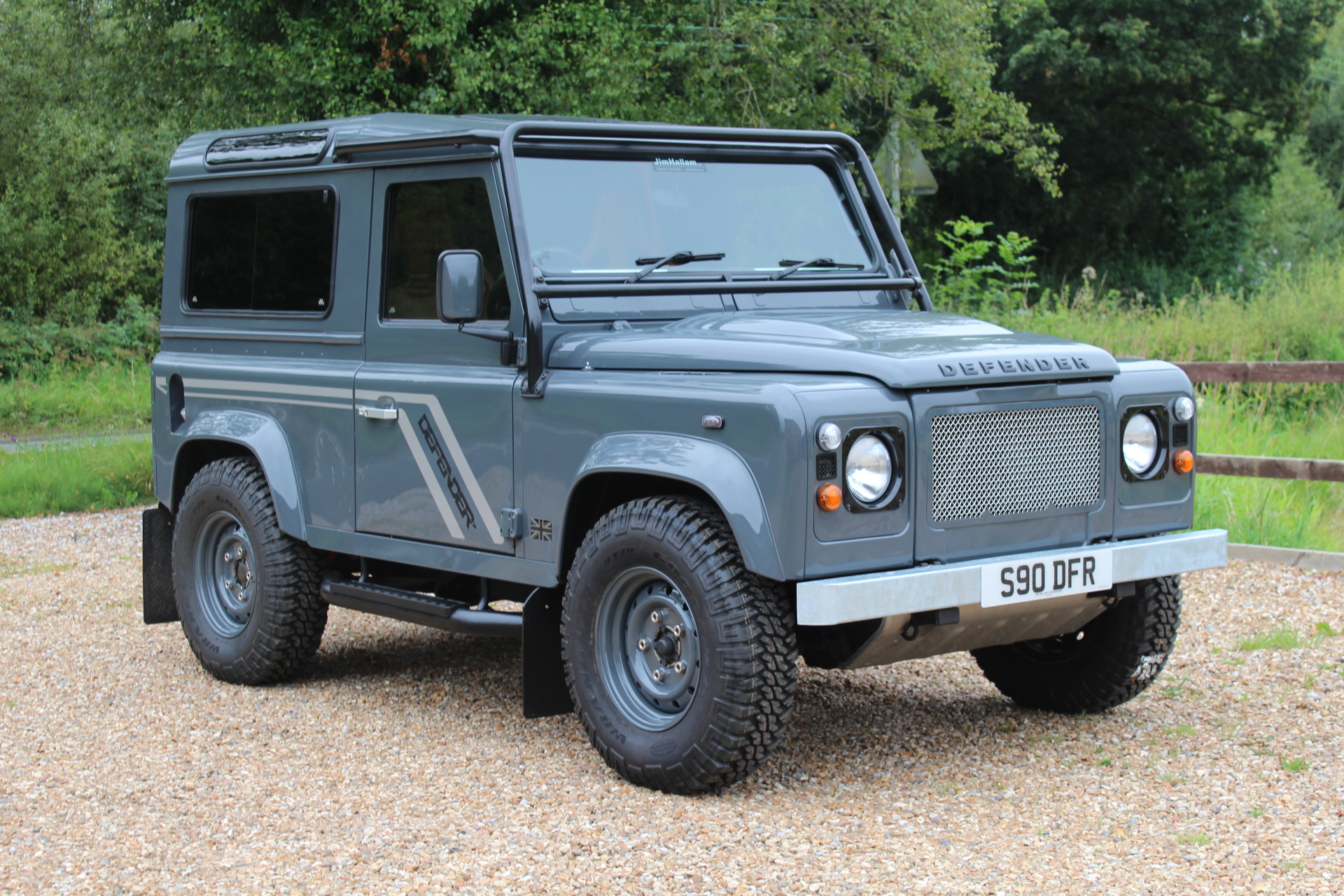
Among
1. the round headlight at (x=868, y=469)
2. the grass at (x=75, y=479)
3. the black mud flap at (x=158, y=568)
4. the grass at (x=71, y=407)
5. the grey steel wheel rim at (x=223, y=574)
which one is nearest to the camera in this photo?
the round headlight at (x=868, y=469)

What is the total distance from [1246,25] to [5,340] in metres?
24.6

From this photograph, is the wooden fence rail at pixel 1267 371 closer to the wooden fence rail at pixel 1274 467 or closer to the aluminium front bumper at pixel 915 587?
the wooden fence rail at pixel 1274 467

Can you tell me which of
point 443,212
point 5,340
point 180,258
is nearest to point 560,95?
point 180,258

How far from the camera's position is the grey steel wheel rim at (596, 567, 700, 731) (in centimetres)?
455

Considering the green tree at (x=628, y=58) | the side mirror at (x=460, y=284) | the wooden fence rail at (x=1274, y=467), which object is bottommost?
the wooden fence rail at (x=1274, y=467)

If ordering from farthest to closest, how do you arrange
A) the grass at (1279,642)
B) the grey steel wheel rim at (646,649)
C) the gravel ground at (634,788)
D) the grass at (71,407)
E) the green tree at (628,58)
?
the grass at (71,407), the green tree at (628,58), the grass at (1279,642), the grey steel wheel rim at (646,649), the gravel ground at (634,788)

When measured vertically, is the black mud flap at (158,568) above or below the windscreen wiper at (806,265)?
→ below

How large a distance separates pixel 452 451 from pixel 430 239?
836 mm

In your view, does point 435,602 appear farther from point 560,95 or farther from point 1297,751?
point 560,95

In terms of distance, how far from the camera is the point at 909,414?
167 inches

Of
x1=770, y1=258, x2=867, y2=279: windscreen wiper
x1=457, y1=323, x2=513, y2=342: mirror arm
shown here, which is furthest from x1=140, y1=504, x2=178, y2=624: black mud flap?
x1=770, y1=258, x2=867, y2=279: windscreen wiper

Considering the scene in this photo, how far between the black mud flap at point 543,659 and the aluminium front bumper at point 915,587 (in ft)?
4.05

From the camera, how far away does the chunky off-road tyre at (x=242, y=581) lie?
5988 millimetres

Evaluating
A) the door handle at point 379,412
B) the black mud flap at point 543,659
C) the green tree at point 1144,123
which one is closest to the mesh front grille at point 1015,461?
the black mud flap at point 543,659
